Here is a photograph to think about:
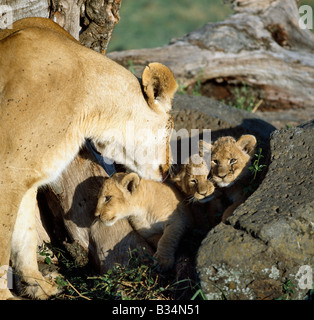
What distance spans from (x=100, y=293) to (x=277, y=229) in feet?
5.28

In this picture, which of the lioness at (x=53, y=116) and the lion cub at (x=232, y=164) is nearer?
the lioness at (x=53, y=116)

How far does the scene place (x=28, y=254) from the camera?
4.96m

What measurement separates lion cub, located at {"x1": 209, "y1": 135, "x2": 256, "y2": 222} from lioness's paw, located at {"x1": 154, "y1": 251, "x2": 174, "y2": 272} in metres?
0.72

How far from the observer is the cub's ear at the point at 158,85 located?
4.77 metres

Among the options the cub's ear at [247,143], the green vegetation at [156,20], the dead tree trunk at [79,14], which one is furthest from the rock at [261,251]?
the green vegetation at [156,20]

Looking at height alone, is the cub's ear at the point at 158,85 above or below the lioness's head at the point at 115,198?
above

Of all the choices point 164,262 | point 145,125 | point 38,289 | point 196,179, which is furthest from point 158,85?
point 38,289

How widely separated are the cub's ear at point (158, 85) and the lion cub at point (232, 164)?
740 millimetres

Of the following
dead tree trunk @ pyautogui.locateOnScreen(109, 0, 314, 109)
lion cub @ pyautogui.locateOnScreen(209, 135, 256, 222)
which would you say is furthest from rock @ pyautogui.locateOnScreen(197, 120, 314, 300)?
dead tree trunk @ pyautogui.locateOnScreen(109, 0, 314, 109)

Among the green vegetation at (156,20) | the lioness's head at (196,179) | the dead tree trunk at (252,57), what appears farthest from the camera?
the green vegetation at (156,20)

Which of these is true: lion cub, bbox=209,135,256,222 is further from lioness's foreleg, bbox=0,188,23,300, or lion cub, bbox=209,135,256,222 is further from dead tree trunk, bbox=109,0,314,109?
dead tree trunk, bbox=109,0,314,109

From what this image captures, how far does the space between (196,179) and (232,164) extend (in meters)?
0.38

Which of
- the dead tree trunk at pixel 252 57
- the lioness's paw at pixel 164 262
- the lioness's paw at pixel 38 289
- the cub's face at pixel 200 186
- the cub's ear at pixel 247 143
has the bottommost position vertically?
the lioness's paw at pixel 38 289

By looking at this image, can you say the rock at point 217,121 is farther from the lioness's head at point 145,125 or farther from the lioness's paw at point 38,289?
the lioness's paw at point 38,289
